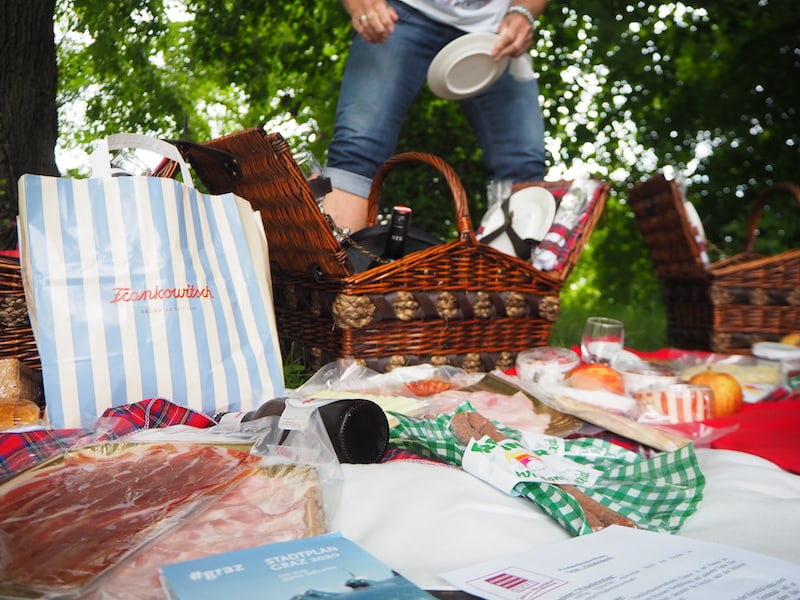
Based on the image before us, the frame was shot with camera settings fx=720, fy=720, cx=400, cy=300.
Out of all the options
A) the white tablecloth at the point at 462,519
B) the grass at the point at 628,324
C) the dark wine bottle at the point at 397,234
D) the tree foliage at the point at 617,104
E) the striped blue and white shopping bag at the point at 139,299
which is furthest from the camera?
the grass at the point at 628,324

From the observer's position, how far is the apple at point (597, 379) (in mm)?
1652

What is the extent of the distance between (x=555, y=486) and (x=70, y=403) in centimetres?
86

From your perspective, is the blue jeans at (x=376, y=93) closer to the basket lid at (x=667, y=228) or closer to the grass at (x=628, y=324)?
the basket lid at (x=667, y=228)

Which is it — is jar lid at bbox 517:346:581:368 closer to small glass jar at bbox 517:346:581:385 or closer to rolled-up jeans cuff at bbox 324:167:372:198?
small glass jar at bbox 517:346:581:385

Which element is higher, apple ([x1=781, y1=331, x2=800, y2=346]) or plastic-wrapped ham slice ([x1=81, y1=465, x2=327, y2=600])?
plastic-wrapped ham slice ([x1=81, y1=465, x2=327, y2=600])

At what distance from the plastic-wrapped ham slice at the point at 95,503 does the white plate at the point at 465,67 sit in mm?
1510

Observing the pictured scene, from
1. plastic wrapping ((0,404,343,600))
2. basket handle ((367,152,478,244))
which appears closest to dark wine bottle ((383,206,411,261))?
basket handle ((367,152,478,244))

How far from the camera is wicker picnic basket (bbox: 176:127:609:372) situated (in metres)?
1.85

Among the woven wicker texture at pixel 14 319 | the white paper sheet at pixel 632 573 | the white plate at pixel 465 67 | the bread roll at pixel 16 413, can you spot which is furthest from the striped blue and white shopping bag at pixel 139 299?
the white plate at pixel 465 67

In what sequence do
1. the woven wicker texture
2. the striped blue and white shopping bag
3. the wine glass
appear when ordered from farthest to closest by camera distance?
1. the wine glass
2. the woven wicker texture
3. the striped blue and white shopping bag

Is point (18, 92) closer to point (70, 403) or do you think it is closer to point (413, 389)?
point (70, 403)

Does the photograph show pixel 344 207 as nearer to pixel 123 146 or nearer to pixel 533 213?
pixel 533 213

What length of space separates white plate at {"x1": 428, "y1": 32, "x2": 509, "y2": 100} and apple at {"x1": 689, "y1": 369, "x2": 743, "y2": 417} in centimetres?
112

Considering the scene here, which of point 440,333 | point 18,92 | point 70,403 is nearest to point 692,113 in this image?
point 440,333
